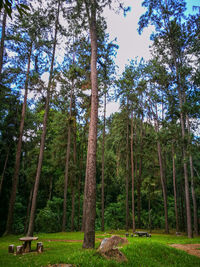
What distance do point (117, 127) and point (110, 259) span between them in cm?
2199

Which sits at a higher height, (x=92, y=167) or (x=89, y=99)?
(x=89, y=99)

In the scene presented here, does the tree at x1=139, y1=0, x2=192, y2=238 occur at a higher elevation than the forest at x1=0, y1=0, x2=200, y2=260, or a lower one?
higher

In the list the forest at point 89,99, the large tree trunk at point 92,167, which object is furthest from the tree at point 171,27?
the large tree trunk at point 92,167

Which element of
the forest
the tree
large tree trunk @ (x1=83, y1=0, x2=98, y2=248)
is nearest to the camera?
large tree trunk @ (x1=83, y1=0, x2=98, y2=248)

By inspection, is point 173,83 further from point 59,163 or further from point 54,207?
point 54,207

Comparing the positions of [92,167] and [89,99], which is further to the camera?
[89,99]

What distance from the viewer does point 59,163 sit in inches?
886

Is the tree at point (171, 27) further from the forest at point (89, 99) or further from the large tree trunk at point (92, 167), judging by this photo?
the large tree trunk at point (92, 167)

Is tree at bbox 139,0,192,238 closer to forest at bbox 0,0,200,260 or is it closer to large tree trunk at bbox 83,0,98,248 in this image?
forest at bbox 0,0,200,260

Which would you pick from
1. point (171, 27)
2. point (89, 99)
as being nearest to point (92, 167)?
point (89, 99)

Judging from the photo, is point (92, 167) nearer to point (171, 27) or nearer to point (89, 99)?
point (89, 99)

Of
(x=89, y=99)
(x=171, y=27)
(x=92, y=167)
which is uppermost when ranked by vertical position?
(x=171, y=27)

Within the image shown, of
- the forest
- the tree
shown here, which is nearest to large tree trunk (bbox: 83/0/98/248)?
the forest

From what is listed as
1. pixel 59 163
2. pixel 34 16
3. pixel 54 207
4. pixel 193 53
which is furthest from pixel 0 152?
pixel 193 53
